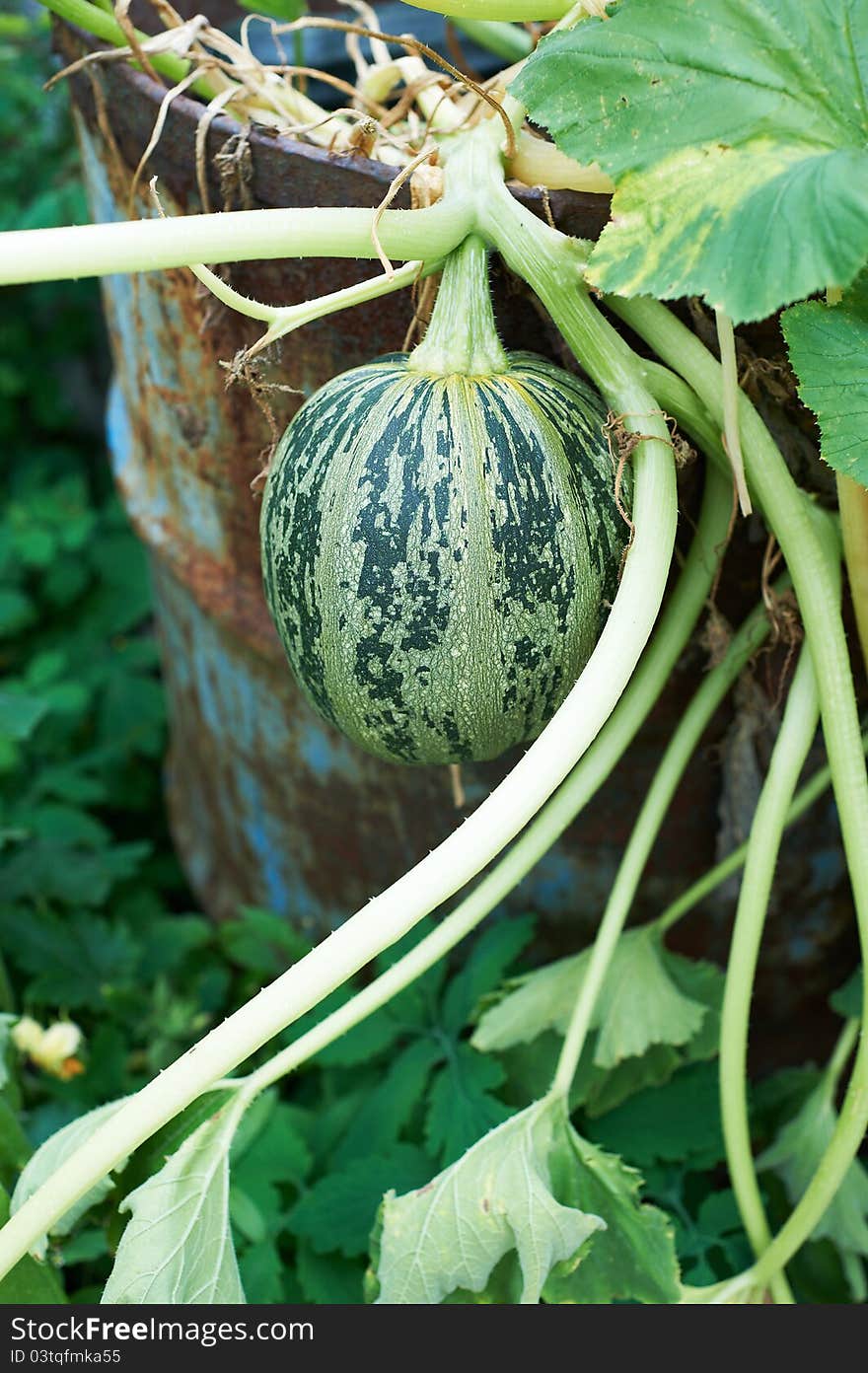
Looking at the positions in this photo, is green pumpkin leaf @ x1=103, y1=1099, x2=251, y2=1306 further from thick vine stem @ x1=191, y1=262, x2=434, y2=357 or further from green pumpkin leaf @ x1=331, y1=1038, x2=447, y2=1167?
thick vine stem @ x1=191, y1=262, x2=434, y2=357

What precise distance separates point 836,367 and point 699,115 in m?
0.21

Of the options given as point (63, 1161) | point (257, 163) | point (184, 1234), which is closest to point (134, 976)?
point (63, 1161)

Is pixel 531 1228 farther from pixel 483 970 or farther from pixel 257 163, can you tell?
pixel 257 163

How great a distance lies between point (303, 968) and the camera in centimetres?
85

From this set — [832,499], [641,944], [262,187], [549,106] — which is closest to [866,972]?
[641,944]

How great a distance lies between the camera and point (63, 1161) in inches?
41.5

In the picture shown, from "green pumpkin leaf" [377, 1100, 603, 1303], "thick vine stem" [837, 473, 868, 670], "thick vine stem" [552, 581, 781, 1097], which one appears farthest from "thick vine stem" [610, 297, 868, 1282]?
"green pumpkin leaf" [377, 1100, 603, 1303]

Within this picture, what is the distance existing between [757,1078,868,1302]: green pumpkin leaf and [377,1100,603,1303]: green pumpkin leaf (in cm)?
46

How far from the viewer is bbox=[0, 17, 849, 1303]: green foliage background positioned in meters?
1.34

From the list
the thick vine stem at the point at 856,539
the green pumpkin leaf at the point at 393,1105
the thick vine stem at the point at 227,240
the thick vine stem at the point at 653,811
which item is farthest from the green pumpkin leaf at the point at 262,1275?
the thick vine stem at the point at 227,240

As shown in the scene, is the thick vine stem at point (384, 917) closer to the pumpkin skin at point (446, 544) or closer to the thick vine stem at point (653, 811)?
the pumpkin skin at point (446, 544)

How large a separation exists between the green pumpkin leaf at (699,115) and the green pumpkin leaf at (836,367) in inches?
4.6

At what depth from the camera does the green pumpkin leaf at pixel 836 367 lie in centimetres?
95

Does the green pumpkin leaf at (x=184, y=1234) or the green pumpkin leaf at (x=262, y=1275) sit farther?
the green pumpkin leaf at (x=262, y=1275)
